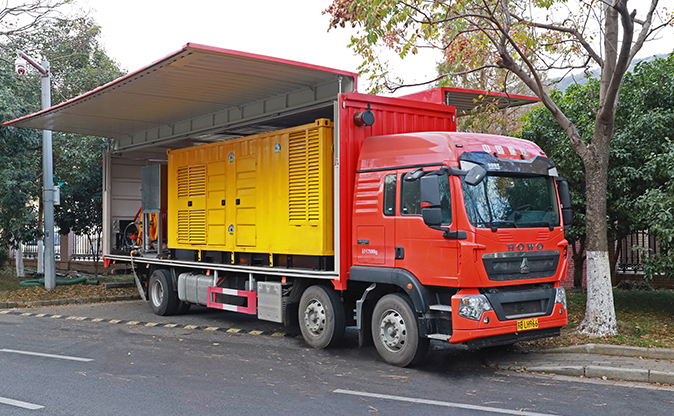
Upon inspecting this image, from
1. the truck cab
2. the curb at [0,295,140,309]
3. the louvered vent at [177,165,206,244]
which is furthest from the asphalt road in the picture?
the curb at [0,295,140,309]

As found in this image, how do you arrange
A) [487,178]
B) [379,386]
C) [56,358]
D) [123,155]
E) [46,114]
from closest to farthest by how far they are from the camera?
[379,386] → [487,178] → [56,358] → [46,114] → [123,155]

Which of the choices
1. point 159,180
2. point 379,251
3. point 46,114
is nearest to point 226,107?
point 159,180

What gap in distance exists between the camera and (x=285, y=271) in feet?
31.7

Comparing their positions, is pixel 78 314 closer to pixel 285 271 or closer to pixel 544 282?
pixel 285 271

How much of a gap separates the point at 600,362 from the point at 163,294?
28.0 feet

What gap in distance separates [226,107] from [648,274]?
7.64m

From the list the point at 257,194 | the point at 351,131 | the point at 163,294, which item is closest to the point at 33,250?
the point at 163,294

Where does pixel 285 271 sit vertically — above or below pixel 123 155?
below

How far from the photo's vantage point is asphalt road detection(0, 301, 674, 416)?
6117 millimetres

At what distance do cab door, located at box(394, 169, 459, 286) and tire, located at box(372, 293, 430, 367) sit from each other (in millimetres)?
451

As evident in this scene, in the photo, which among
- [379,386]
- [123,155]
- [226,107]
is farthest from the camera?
[123,155]

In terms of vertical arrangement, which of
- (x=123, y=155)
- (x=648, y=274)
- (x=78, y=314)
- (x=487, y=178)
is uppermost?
(x=123, y=155)

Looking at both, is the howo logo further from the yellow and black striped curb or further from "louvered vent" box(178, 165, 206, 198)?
"louvered vent" box(178, 165, 206, 198)

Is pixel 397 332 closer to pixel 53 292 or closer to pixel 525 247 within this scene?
pixel 525 247
